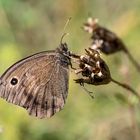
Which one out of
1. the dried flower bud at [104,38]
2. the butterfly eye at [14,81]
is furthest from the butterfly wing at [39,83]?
the dried flower bud at [104,38]

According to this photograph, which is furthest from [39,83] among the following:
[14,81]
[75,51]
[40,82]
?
[75,51]

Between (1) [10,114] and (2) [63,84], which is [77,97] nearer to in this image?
(1) [10,114]

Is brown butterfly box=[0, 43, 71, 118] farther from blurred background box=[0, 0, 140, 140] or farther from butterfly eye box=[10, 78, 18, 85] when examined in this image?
blurred background box=[0, 0, 140, 140]

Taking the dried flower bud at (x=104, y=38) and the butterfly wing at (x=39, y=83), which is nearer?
the butterfly wing at (x=39, y=83)

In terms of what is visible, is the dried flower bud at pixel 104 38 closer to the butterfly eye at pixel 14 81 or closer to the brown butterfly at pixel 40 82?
the brown butterfly at pixel 40 82

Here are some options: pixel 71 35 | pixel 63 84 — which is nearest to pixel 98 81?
pixel 63 84

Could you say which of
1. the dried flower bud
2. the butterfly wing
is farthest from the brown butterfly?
the dried flower bud
